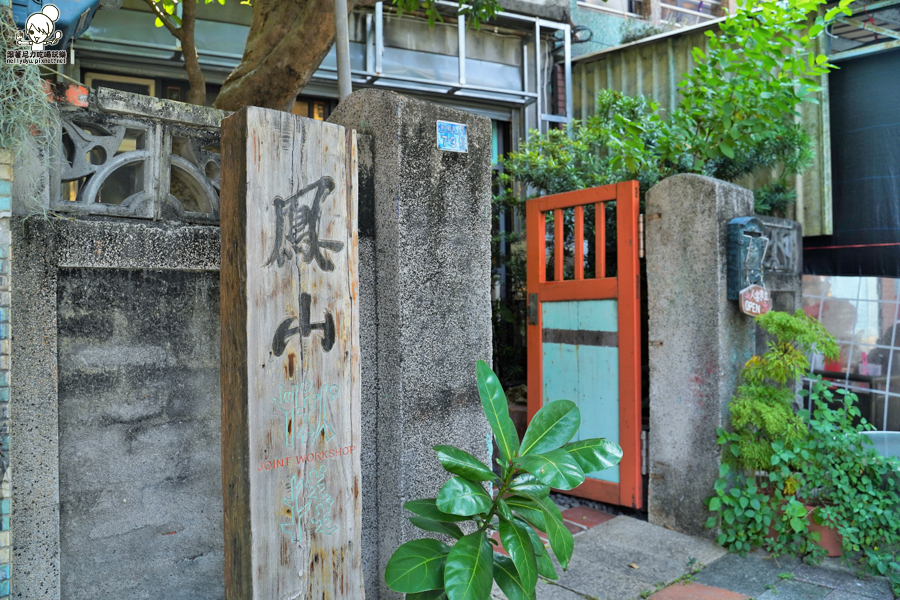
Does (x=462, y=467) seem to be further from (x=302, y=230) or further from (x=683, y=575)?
(x=683, y=575)

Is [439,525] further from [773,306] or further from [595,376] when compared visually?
[773,306]

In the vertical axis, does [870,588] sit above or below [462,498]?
below

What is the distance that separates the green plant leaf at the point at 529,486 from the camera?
7.57ft

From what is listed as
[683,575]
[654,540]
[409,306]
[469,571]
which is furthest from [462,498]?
[654,540]

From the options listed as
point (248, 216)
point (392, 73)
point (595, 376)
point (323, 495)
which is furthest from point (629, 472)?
point (392, 73)

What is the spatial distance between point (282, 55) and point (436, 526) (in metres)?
2.95

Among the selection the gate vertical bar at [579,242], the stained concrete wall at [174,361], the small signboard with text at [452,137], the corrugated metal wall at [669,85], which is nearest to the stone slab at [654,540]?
the stained concrete wall at [174,361]

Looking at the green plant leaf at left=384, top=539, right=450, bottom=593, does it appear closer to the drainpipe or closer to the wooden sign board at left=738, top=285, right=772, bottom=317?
the drainpipe

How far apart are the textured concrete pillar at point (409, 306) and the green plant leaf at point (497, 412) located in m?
0.50

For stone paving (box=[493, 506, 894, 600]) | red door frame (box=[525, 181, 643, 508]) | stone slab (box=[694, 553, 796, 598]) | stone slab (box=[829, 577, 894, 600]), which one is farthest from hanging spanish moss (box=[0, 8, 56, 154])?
stone slab (box=[829, 577, 894, 600])

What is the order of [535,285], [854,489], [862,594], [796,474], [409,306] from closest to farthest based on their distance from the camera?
[409,306]
[862,594]
[854,489]
[796,474]
[535,285]

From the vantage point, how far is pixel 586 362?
4.85m

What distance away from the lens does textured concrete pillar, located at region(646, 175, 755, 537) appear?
4.18 m

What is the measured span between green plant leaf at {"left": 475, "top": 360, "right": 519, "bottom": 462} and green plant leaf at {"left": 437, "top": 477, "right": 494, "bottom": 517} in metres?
0.20
